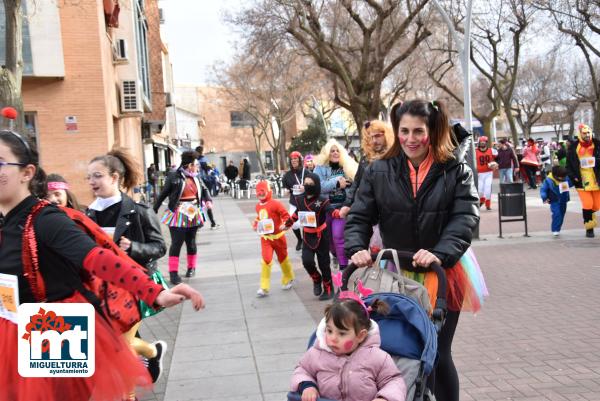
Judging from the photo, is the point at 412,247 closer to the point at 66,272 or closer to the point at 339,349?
the point at 339,349

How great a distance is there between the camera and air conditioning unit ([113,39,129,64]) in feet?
64.8

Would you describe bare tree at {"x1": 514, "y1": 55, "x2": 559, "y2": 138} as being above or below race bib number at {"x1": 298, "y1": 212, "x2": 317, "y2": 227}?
above

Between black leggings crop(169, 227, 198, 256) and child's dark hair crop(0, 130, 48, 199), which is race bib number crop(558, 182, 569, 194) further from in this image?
child's dark hair crop(0, 130, 48, 199)

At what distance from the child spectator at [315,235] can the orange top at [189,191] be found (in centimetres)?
214

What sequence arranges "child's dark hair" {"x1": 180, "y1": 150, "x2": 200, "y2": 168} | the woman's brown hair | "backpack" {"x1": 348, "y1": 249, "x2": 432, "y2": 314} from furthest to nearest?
"child's dark hair" {"x1": 180, "y1": 150, "x2": 200, "y2": 168} → the woman's brown hair → "backpack" {"x1": 348, "y1": 249, "x2": 432, "y2": 314}

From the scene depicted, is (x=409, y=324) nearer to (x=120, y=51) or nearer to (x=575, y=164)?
(x=575, y=164)

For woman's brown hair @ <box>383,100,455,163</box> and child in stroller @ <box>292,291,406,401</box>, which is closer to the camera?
child in stroller @ <box>292,291,406,401</box>

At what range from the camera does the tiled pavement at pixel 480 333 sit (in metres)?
4.48

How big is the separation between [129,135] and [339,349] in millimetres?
21732

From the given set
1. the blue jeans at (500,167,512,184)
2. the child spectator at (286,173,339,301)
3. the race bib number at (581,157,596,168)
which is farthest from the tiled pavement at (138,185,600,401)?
the blue jeans at (500,167,512,184)

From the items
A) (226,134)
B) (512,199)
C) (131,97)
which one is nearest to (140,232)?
(512,199)

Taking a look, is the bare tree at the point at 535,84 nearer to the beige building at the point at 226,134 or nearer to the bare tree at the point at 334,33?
the beige building at the point at 226,134

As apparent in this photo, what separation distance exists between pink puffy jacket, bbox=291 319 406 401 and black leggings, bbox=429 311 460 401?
0.69 metres

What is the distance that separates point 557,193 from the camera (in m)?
11.0
